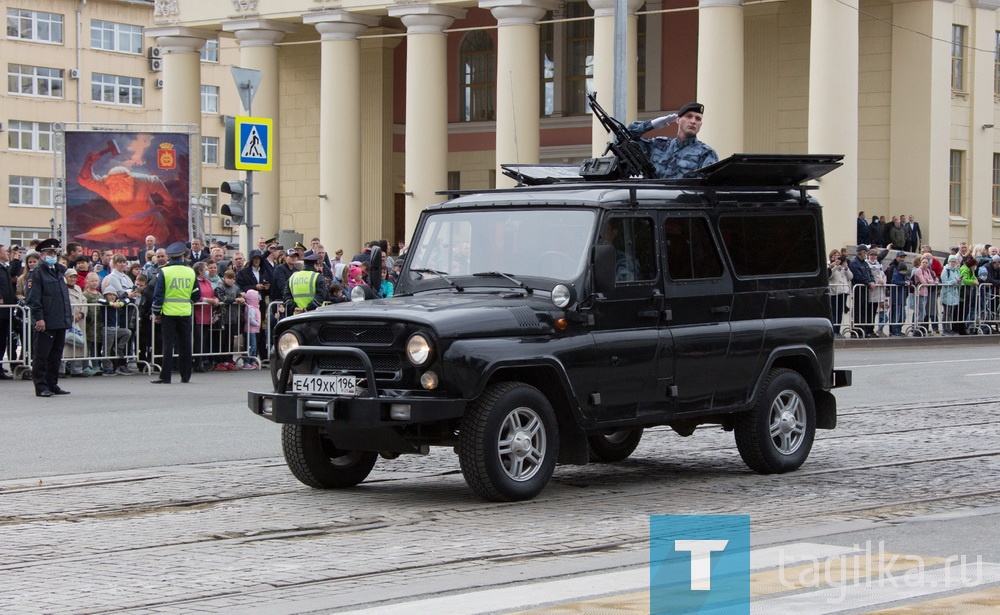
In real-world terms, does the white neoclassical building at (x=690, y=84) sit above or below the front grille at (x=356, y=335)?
above

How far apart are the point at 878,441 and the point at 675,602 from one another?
771 cm

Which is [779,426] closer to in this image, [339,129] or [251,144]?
[251,144]

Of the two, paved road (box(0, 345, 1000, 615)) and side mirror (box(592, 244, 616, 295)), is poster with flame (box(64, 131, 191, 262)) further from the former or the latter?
side mirror (box(592, 244, 616, 295))

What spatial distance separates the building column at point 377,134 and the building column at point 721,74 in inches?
672

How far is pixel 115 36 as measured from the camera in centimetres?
7794

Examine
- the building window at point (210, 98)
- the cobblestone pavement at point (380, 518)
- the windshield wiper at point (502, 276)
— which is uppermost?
the building window at point (210, 98)

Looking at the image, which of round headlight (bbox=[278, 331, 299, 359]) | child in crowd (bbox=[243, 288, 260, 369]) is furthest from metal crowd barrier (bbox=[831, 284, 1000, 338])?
round headlight (bbox=[278, 331, 299, 359])

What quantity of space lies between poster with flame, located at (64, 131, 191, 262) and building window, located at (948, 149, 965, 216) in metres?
22.3

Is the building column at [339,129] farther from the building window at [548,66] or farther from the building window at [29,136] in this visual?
the building window at [29,136]

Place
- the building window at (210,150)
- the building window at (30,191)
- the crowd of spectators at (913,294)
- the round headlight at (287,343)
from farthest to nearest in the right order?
the building window at (210,150) < the building window at (30,191) < the crowd of spectators at (913,294) < the round headlight at (287,343)

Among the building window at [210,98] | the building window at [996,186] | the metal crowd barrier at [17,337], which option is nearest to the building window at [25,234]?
the building window at [210,98]

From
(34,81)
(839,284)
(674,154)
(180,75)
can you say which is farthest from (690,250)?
(34,81)

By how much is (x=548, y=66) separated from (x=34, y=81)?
34.2m

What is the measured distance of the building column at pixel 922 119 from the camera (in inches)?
1655
